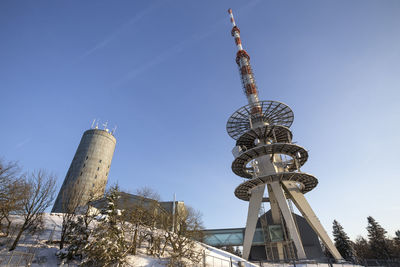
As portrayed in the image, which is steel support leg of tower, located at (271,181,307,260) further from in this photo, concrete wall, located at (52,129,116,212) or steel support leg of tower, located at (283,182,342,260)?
concrete wall, located at (52,129,116,212)

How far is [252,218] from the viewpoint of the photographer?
32.5 metres

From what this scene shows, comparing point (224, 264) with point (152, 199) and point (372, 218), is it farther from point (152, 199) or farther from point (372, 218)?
point (372, 218)

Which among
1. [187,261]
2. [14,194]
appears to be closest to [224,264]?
[187,261]

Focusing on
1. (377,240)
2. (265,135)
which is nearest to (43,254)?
(265,135)

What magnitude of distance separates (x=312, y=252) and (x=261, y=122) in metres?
25.1

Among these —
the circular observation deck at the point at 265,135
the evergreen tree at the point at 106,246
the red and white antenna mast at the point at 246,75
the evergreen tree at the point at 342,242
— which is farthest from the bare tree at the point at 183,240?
the evergreen tree at the point at 342,242

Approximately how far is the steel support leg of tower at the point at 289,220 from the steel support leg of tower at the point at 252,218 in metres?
2.56

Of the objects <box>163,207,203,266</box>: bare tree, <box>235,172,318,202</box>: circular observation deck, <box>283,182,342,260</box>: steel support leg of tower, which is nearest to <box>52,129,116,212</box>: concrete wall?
<box>163,207,203,266</box>: bare tree

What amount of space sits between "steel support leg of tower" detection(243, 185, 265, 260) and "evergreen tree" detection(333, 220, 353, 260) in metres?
26.9

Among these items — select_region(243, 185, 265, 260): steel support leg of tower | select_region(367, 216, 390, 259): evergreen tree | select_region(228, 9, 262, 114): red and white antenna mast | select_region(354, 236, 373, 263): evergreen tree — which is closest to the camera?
select_region(243, 185, 265, 260): steel support leg of tower

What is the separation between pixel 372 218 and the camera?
49750mm

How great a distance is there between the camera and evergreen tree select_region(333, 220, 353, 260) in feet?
145

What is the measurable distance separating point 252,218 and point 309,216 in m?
7.89

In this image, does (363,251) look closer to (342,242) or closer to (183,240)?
(342,242)
